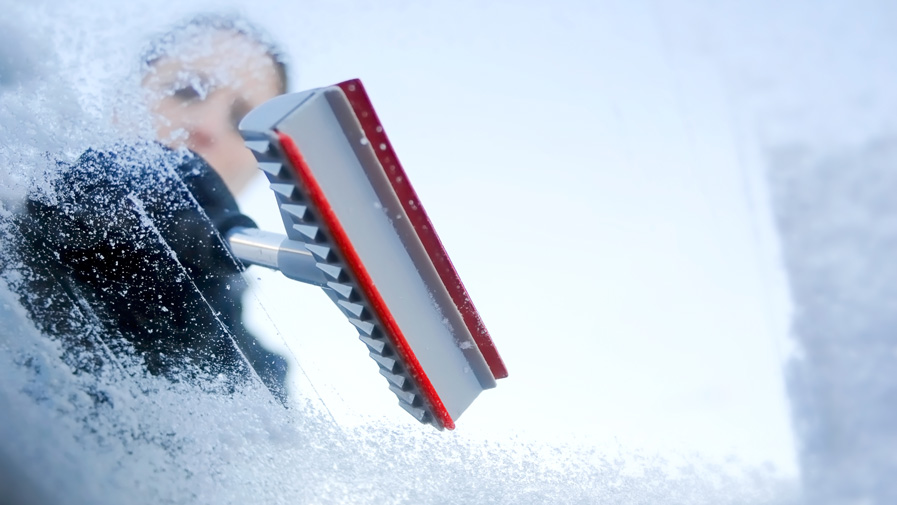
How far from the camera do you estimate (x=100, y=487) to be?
0.79 meters

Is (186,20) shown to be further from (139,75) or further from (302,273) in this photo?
(302,273)

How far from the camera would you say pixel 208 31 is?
26.4 inches

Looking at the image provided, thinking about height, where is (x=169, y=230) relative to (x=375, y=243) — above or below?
below

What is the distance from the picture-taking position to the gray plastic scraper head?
0.42 meters

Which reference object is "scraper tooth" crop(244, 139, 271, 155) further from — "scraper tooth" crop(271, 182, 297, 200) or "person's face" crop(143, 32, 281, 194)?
"person's face" crop(143, 32, 281, 194)

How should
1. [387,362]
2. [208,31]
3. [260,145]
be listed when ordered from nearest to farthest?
[260,145]
[387,362]
[208,31]

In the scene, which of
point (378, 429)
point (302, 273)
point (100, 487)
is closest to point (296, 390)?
point (378, 429)

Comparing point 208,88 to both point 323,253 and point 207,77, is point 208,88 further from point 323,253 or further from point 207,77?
point 323,253

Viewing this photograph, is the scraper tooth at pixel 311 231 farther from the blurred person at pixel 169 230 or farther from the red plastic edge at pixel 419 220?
the blurred person at pixel 169 230

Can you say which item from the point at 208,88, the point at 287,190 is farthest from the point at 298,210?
the point at 208,88

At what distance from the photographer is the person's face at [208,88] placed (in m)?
0.67

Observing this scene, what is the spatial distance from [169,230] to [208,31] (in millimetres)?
263

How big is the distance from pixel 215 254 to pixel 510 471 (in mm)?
498

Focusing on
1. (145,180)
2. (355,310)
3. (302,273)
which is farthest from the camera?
(145,180)
